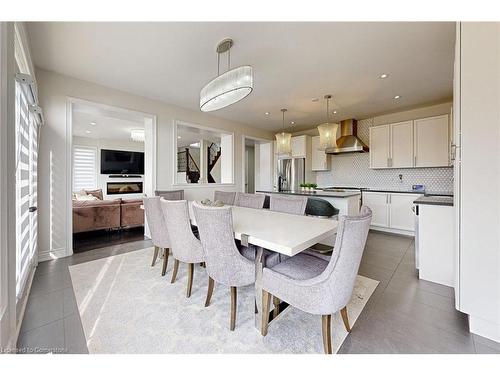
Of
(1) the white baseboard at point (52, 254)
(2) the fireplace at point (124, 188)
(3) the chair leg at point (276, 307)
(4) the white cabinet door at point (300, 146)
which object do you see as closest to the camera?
(3) the chair leg at point (276, 307)

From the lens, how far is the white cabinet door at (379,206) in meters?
4.12

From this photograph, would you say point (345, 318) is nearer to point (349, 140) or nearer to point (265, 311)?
point (265, 311)

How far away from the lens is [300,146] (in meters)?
5.52

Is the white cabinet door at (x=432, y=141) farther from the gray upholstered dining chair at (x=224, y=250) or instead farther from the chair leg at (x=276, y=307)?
the gray upholstered dining chair at (x=224, y=250)

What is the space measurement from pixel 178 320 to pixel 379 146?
481cm

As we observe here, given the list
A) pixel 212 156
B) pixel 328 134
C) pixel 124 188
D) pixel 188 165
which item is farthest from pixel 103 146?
pixel 328 134

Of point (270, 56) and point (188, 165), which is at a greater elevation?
point (270, 56)

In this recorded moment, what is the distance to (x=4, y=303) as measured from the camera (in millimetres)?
1048

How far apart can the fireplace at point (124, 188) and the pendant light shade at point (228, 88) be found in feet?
22.5

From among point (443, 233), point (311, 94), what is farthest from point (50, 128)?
point (443, 233)

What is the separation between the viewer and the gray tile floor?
50.9 inches

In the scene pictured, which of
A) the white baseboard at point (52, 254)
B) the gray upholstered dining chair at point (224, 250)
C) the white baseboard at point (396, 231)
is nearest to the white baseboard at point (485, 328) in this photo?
the gray upholstered dining chair at point (224, 250)

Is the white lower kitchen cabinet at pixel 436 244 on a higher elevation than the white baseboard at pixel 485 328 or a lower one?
higher

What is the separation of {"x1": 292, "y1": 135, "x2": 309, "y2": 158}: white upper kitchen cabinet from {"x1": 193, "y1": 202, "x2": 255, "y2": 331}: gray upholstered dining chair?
4.50 m
